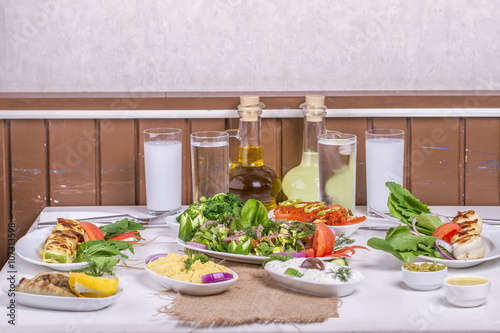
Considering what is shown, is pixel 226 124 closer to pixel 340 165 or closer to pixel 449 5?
pixel 340 165

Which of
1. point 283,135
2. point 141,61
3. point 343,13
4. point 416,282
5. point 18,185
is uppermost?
point 343,13

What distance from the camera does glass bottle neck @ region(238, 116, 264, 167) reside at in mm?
1821

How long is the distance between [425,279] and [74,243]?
0.74 m

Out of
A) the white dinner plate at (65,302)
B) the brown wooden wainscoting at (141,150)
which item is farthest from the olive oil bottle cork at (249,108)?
the white dinner plate at (65,302)

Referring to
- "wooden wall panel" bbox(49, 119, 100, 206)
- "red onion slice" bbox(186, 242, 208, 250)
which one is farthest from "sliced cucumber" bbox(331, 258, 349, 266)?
"wooden wall panel" bbox(49, 119, 100, 206)

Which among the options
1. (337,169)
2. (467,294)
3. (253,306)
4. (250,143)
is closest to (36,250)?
(253,306)

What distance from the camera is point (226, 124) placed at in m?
1.96

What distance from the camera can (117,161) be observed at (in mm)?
1971

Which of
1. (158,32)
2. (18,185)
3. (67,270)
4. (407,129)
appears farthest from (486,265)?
(18,185)

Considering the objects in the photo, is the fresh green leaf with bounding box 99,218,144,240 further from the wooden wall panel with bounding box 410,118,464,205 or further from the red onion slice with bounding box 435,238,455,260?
the wooden wall panel with bounding box 410,118,464,205

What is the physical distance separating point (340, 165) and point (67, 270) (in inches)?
30.1

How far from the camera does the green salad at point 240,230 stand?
1.40m

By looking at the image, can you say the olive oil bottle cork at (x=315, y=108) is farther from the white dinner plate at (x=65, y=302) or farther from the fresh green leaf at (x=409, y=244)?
the white dinner plate at (x=65, y=302)

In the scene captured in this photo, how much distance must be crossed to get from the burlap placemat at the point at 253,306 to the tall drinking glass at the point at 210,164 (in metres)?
0.54
